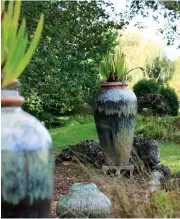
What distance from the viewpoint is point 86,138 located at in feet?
36.6

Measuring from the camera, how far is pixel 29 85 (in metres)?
7.13

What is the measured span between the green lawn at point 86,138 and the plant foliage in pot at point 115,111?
4.34ft

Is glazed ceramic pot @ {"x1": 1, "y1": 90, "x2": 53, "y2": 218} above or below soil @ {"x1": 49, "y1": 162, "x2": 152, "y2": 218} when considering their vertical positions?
above

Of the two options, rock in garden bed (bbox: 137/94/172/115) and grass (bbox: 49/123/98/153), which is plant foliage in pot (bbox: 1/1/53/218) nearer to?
grass (bbox: 49/123/98/153)

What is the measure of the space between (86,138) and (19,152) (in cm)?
933

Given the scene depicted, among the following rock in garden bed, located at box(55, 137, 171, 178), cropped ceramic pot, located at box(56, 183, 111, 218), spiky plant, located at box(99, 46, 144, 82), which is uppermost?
spiky plant, located at box(99, 46, 144, 82)

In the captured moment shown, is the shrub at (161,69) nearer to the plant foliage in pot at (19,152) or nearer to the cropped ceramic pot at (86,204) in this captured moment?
the cropped ceramic pot at (86,204)

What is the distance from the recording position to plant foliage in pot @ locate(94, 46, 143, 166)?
608cm

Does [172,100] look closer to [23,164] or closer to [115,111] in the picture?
[115,111]

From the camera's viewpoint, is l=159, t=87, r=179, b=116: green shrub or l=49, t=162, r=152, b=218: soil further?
l=159, t=87, r=179, b=116: green shrub

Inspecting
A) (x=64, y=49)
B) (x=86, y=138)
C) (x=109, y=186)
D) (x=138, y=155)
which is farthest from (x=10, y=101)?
(x=86, y=138)

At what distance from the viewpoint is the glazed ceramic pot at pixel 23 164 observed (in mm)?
1824

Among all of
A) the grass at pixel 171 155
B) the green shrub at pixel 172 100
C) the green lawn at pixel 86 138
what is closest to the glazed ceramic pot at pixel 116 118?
the grass at pixel 171 155

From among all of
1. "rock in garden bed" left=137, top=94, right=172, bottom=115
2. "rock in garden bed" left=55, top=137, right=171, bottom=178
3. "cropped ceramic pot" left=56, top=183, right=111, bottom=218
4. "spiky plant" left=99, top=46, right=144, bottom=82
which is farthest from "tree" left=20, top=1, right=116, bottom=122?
"rock in garden bed" left=137, top=94, right=172, bottom=115
